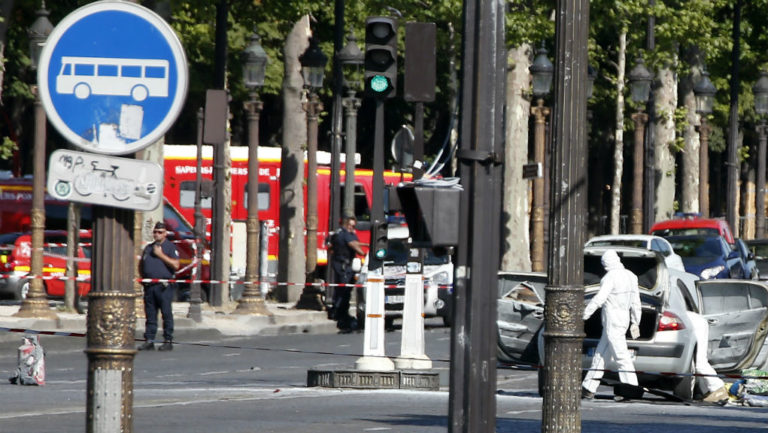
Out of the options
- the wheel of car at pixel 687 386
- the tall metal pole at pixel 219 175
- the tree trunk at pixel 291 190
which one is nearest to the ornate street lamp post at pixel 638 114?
the tree trunk at pixel 291 190

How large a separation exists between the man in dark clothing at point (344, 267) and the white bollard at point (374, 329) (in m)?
10.2

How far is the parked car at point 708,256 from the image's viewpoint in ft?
114

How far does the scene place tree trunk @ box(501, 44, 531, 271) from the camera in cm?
3909

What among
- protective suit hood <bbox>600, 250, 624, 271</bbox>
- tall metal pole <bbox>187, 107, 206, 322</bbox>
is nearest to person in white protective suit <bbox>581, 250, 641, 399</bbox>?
protective suit hood <bbox>600, 250, 624, 271</bbox>

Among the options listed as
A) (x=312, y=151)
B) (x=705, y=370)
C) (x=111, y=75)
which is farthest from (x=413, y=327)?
(x=312, y=151)

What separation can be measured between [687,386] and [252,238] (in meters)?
12.6

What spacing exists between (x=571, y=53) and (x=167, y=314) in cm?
1305

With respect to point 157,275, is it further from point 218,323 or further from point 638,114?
point 638,114

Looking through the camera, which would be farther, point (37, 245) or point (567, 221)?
point (37, 245)

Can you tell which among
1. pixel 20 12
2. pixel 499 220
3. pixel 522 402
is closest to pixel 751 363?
pixel 522 402

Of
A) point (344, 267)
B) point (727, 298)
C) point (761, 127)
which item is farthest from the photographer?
point (761, 127)

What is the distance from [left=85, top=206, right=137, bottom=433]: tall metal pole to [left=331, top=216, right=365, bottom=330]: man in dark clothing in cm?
2129

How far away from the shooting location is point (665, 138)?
4884 centimetres

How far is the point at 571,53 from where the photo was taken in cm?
1114
